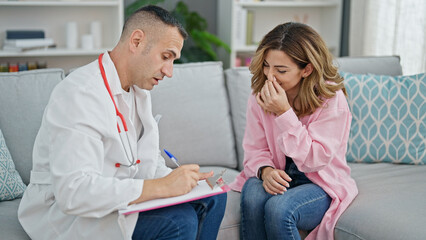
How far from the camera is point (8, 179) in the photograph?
1807 mm

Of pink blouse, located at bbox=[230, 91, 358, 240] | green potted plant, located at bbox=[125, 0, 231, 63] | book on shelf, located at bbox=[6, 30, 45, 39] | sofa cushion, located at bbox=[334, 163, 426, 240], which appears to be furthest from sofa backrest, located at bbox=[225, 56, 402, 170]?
book on shelf, located at bbox=[6, 30, 45, 39]

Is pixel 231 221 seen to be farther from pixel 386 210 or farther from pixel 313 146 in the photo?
pixel 386 210

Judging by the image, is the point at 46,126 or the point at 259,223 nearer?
the point at 46,126

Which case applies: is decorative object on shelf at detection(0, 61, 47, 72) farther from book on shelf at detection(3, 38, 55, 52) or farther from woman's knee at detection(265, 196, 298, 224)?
woman's knee at detection(265, 196, 298, 224)

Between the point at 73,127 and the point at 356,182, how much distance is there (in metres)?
1.21

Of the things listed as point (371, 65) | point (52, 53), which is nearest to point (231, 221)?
point (371, 65)

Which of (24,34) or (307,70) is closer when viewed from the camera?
(307,70)

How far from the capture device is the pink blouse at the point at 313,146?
1749 mm

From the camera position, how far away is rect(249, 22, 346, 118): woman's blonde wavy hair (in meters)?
1.78

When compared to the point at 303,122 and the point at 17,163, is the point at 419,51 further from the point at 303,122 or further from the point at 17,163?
the point at 17,163

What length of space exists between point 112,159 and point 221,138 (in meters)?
0.87

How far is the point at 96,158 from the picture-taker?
1340mm

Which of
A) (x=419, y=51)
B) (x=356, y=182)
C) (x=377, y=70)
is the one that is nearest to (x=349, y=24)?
(x=419, y=51)

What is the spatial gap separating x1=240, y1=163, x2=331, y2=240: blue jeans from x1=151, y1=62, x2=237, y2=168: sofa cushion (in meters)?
0.43
